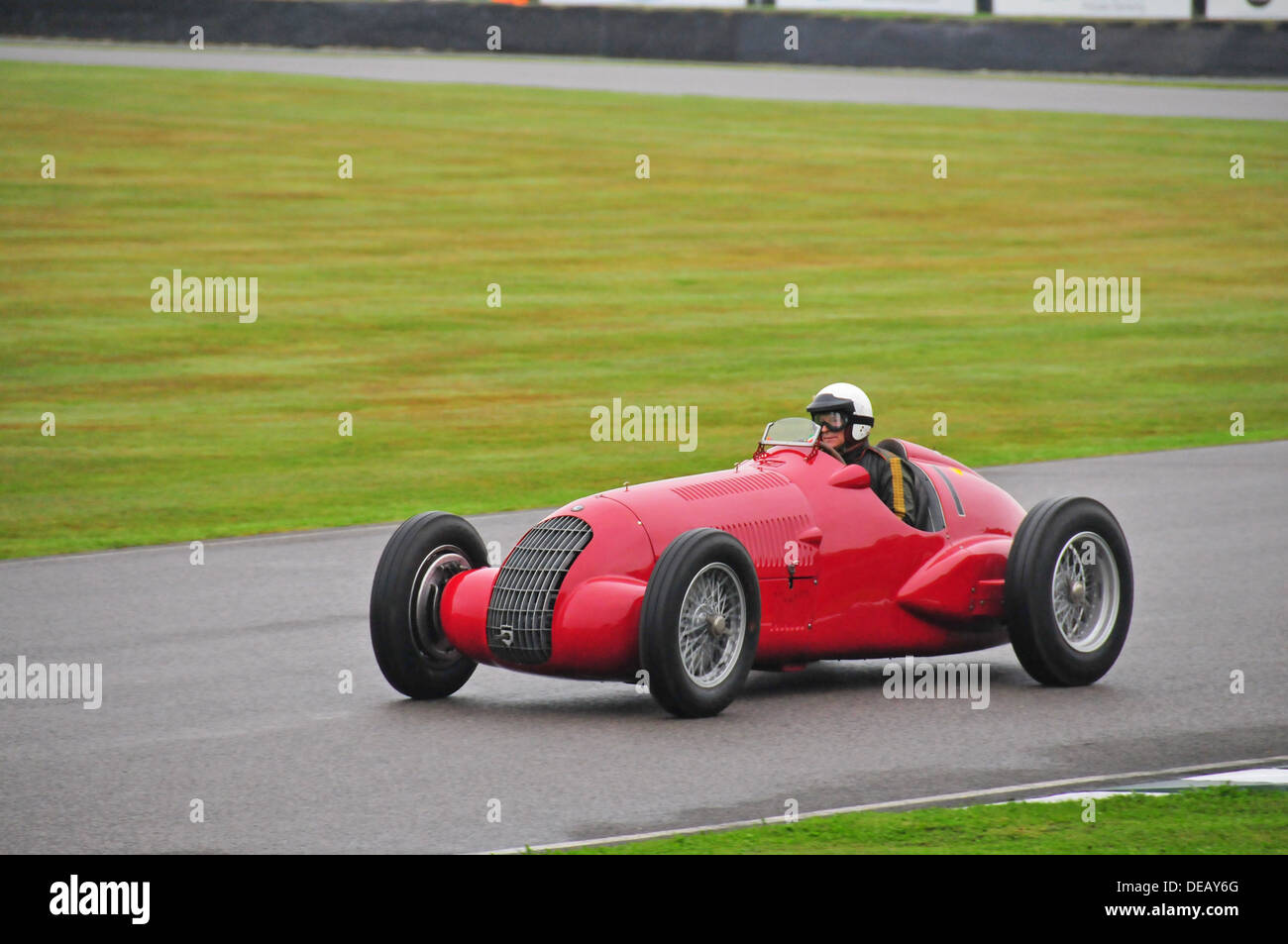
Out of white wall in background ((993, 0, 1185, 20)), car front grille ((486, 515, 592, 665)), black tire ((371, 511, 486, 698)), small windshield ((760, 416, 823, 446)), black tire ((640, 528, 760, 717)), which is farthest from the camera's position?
white wall in background ((993, 0, 1185, 20))

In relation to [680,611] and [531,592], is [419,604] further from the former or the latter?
[680,611]

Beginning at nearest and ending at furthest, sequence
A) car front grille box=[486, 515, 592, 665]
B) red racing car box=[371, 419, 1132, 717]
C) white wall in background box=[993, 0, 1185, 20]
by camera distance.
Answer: red racing car box=[371, 419, 1132, 717], car front grille box=[486, 515, 592, 665], white wall in background box=[993, 0, 1185, 20]

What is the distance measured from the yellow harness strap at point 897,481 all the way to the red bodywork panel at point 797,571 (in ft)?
0.43

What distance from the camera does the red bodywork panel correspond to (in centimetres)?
896

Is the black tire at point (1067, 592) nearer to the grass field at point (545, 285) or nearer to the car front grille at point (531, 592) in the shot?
the car front grille at point (531, 592)

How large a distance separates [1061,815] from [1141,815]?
27 centimetres

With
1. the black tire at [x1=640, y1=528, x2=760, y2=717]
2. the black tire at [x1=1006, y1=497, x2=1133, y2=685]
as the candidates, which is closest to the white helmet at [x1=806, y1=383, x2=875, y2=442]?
the black tire at [x1=1006, y1=497, x2=1133, y2=685]

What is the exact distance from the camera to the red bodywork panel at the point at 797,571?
8961 millimetres

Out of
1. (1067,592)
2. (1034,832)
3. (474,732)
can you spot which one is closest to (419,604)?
(474,732)

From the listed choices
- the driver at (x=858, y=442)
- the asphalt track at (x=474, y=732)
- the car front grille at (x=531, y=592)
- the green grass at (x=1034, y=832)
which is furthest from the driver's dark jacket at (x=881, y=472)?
the green grass at (x=1034, y=832)

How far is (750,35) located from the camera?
42562mm

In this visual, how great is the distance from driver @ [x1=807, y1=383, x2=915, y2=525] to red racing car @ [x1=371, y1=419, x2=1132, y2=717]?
3.9 inches

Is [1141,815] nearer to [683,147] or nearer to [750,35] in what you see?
[683,147]

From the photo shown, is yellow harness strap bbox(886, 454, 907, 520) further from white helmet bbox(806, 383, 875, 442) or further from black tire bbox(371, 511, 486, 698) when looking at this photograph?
black tire bbox(371, 511, 486, 698)
